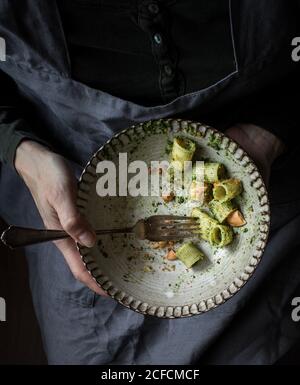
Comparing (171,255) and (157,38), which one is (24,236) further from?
(157,38)

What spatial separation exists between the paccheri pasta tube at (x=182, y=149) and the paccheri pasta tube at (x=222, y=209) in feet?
0.25

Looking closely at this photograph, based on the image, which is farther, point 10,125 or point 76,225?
point 10,125

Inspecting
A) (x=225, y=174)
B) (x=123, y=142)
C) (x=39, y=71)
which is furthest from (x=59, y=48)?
(x=225, y=174)

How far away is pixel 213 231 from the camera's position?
76 cm

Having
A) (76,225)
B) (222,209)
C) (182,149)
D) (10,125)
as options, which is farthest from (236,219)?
(10,125)

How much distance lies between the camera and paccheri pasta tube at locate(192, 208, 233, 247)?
76 cm

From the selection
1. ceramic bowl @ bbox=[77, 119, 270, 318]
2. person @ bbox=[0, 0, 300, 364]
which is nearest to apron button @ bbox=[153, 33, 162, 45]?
person @ bbox=[0, 0, 300, 364]

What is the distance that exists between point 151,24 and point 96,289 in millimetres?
381

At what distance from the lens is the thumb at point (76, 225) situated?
70 cm

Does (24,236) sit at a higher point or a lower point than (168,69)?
lower

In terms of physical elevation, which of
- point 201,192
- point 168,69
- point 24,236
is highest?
point 168,69

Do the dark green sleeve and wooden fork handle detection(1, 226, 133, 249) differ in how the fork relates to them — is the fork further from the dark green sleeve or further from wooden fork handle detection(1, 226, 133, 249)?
the dark green sleeve

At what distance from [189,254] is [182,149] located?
0.15 metres

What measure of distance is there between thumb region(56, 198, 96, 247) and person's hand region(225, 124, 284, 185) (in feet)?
0.87
